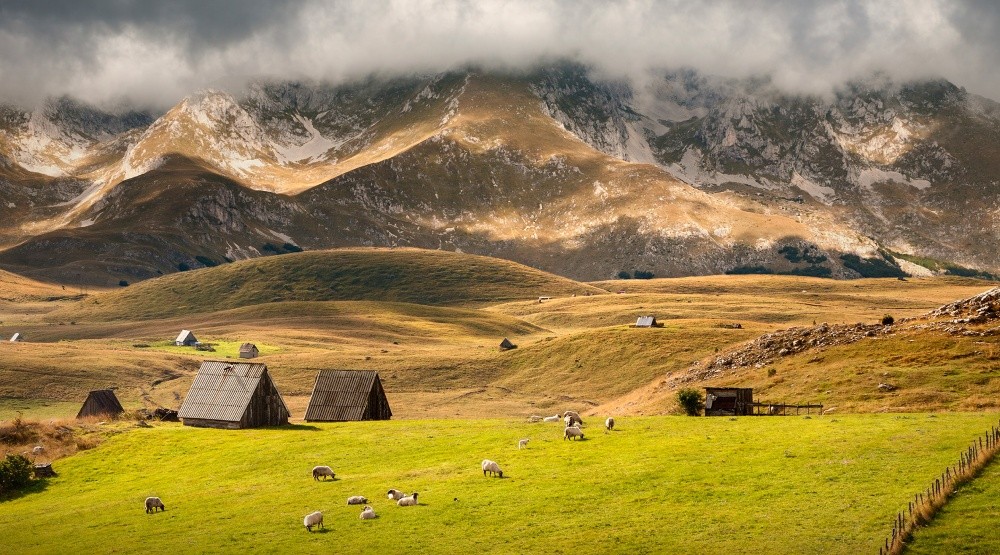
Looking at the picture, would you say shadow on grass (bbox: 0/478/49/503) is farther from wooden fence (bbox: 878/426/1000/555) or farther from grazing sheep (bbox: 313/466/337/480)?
wooden fence (bbox: 878/426/1000/555)

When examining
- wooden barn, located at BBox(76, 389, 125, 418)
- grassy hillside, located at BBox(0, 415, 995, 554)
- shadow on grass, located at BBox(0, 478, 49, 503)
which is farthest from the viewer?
wooden barn, located at BBox(76, 389, 125, 418)

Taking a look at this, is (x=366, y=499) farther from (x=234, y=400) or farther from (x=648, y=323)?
(x=648, y=323)

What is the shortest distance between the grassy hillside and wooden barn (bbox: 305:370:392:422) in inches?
735

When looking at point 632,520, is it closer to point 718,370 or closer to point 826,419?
point 826,419

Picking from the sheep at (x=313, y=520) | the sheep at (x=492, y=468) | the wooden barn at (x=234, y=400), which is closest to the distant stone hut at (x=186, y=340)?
the wooden barn at (x=234, y=400)

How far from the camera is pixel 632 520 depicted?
123 ft

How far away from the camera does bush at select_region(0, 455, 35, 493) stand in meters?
55.0

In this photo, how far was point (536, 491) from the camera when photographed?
42.6m

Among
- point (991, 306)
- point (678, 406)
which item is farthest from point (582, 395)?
point (991, 306)

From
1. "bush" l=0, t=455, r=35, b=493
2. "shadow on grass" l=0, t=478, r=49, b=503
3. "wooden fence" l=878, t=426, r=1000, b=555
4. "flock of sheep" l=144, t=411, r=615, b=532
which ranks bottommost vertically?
"shadow on grass" l=0, t=478, r=49, b=503

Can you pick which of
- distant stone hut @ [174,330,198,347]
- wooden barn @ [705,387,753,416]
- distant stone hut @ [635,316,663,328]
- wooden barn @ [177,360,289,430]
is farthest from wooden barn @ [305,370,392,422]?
distant stone hut @ [174,330,198,347]

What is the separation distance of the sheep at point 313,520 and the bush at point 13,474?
24825mm

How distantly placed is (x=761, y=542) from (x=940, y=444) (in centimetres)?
1463

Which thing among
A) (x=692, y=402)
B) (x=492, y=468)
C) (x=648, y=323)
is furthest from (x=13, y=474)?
(x=648, y=323)
